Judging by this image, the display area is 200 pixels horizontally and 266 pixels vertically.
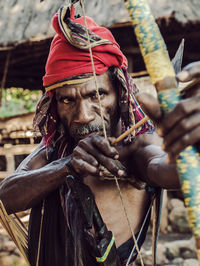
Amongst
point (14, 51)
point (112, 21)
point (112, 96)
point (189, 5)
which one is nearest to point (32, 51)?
point (14, 51)

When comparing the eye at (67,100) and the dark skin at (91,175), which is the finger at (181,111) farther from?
the eye at (67,100)

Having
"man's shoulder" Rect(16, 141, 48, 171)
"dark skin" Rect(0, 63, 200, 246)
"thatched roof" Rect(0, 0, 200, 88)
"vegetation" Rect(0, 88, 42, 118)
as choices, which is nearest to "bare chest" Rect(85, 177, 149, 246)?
"dark skin" Rect(0, 63, 200, 246)

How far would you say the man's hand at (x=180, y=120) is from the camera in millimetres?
749

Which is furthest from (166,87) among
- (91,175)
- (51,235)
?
(51,235)

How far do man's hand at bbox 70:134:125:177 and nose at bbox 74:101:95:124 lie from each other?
0.29m

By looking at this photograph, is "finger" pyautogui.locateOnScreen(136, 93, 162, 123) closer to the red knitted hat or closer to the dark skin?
the dark skin

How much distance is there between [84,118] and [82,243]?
556mm

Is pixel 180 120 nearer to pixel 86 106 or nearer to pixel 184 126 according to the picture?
pixel 184 126

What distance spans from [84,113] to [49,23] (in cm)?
256

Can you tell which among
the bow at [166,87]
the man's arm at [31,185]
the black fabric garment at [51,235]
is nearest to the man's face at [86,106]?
the man's arm at [31,185]

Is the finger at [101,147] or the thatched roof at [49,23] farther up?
the thatched roof at [49,23]

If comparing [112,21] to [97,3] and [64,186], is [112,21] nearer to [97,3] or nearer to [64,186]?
[97,3]

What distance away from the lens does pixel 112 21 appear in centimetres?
356

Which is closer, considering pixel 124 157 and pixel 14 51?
pixel 124 157
